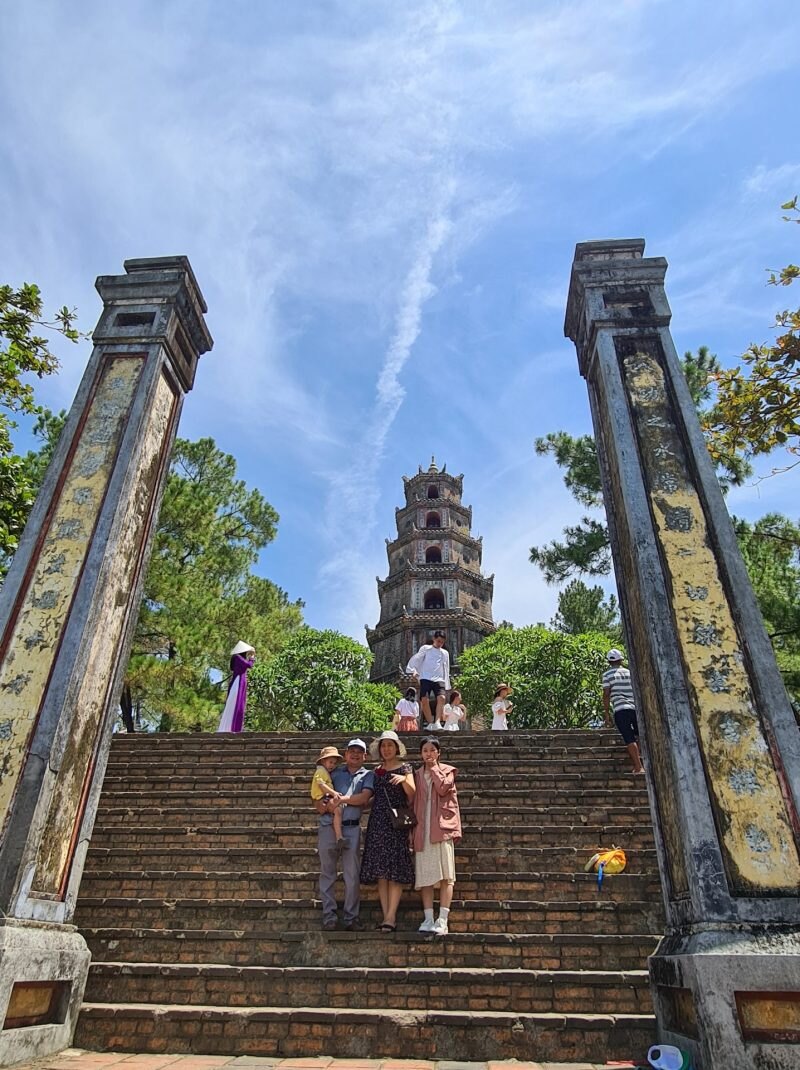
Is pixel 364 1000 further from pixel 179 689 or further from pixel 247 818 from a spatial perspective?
pixel 179 689

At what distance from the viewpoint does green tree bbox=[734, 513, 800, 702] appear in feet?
37.6

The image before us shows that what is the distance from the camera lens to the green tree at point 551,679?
1884cm

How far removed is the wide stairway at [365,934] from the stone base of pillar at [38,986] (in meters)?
0.16

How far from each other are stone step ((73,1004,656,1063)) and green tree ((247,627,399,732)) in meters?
16.0

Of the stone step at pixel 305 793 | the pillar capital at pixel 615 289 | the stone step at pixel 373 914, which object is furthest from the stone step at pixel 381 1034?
the pillar capital at pixel 615 289

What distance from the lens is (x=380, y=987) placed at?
403 cm

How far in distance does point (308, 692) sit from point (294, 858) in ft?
48.3

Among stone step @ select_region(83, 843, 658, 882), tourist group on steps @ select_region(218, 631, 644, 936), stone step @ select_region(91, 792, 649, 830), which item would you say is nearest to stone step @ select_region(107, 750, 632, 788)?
stone step @ select_region(91, 792, 649, 830)

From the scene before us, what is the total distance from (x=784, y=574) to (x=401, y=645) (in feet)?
54.6

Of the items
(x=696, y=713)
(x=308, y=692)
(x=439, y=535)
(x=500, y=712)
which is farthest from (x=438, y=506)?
(x=696, y=713)

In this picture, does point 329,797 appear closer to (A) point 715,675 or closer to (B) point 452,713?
(A) point 715,675

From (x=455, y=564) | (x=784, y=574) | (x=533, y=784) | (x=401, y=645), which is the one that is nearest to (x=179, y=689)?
(x=533, y=784)

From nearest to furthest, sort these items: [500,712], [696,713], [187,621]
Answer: [696,713], [500,712], [187,621]

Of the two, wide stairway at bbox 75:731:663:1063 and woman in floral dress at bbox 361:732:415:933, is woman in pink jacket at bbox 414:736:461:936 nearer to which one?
woman in floral dress at bbox 361:732:415:933
